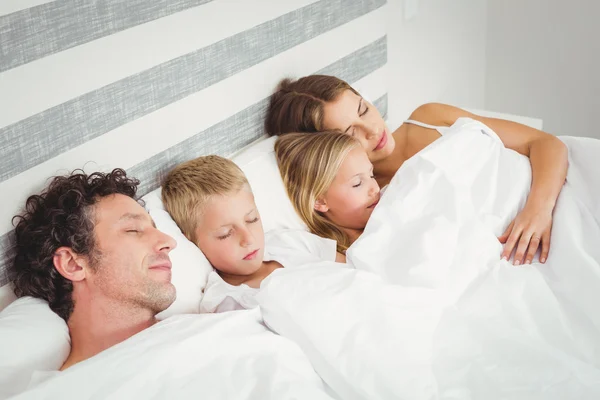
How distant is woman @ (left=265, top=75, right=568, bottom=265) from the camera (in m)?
1.67

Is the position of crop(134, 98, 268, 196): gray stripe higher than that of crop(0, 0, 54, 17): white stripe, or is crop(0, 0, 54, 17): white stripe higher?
crop(0, 0, 54, 17): white stripe

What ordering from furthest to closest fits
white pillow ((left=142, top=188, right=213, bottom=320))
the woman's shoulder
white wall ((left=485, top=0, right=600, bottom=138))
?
white wall ((left=485, top=0, right=600, bottom=138)), the woman's shoulder, white pillow ((left=142, top=188, right=213, bottom=320))

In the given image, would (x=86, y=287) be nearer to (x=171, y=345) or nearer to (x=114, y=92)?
(x=171, y=345)

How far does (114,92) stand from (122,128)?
0.27ft

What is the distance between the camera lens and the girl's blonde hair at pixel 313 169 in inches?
67.8

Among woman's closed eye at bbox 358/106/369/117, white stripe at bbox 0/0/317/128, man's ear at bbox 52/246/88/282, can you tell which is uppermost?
white stripe at bbox 0/0/317/128

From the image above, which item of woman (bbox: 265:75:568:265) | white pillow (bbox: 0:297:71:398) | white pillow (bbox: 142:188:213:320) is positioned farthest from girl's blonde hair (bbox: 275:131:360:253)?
white pillow (bbox: 0:297:71:398)

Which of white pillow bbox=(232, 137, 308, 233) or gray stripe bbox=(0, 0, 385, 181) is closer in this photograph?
gray stripe bbox=(0, 0, 385, 181)

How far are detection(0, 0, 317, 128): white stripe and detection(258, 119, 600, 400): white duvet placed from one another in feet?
1.78

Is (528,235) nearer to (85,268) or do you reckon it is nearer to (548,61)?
(85,268)

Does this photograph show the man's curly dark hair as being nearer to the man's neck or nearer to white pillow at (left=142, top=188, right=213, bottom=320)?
the man's neck

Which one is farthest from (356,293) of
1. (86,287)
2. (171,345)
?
(86,287)

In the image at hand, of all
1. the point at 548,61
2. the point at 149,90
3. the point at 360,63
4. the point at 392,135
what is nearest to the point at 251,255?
the point at 149,90

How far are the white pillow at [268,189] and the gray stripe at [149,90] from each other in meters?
0.21
